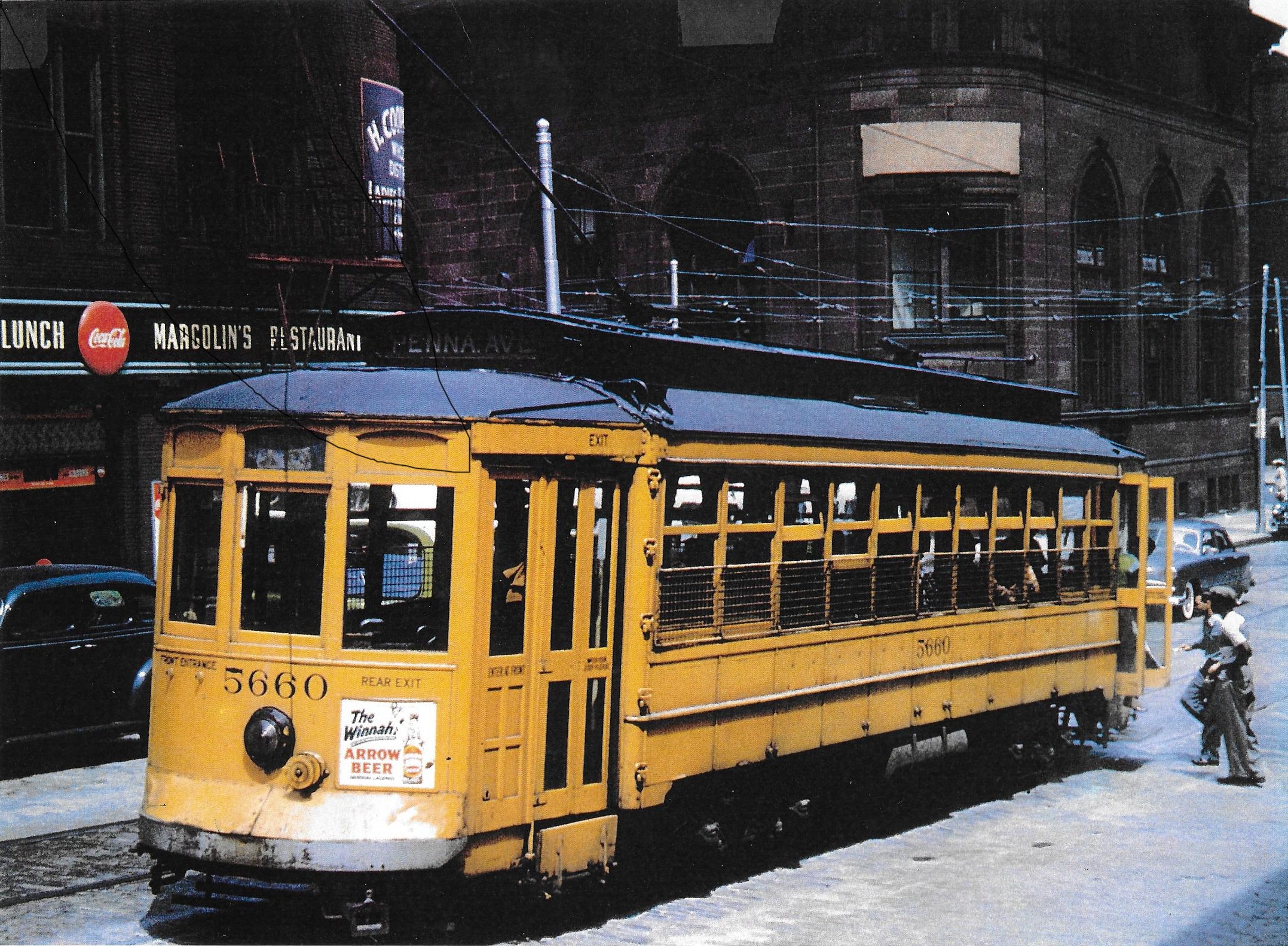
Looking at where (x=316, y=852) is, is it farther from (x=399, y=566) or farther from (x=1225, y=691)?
(x=1225, y=691)

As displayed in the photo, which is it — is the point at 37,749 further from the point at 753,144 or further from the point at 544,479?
the point at 753,144

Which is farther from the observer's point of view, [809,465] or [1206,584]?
[1206,584]

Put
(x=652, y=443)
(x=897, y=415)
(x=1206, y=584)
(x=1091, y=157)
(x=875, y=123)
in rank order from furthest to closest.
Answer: (x=1091, y=157)
(x=875, y=123)
(x=1206, y=584)
(x=897, y=415)
(x=652, y=443)

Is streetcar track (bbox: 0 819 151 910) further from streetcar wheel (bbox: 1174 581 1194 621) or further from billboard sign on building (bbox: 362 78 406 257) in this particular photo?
streetcar wheel (bbox: 1174 581 1194 621)

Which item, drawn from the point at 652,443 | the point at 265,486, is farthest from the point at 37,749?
the point at 652,443

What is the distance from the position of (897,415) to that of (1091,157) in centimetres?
2503

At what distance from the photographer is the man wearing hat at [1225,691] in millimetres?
12695

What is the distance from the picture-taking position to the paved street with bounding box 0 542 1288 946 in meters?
8.23

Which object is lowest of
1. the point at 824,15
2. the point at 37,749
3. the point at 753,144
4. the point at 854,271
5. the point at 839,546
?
the point at 37,749

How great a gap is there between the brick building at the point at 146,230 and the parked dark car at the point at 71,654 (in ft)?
9.80

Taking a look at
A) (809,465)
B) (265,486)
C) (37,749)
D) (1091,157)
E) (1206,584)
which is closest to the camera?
(265,486)

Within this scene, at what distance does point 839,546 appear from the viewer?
34.3 ft

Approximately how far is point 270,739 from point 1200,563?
1903 centimetres

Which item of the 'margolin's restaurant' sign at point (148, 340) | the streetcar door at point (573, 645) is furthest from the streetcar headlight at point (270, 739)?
the 'margolin's restaurant' sign at point (148, 340)
